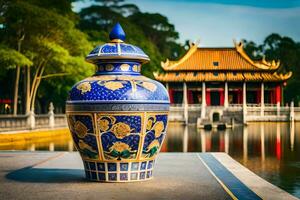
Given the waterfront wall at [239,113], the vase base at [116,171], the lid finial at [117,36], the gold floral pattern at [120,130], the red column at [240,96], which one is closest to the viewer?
the gold floral pattern at [120,130]

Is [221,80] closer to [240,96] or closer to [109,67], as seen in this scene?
A: [240,96]

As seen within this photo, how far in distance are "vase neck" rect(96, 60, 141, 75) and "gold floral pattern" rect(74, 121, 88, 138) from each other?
120 cm

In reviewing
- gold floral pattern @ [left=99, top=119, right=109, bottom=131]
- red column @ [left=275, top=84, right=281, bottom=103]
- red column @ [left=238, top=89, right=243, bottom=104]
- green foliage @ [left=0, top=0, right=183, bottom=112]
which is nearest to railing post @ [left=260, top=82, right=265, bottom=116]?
red column @ [left=275, top=84, right=281, bottom=103]

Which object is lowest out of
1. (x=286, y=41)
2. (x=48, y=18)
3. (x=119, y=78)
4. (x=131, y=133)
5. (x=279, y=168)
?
(x=279, y=168)

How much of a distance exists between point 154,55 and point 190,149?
42.6 meters

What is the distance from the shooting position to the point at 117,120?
10.5 m

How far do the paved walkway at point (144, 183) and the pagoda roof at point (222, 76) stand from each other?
160ft

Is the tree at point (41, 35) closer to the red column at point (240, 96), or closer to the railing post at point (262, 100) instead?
the railing post at point (262, 100)

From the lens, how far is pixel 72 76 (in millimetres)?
39688

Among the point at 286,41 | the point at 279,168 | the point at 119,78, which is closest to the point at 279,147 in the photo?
the point at 279,168

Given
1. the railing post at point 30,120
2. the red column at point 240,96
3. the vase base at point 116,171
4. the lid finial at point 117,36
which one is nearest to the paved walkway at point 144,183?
the vase base at point 116,171

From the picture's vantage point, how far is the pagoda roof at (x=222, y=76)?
208ft

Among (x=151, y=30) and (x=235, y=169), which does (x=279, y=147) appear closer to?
(x=235, y=169)

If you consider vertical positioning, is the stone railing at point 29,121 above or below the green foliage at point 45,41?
below
